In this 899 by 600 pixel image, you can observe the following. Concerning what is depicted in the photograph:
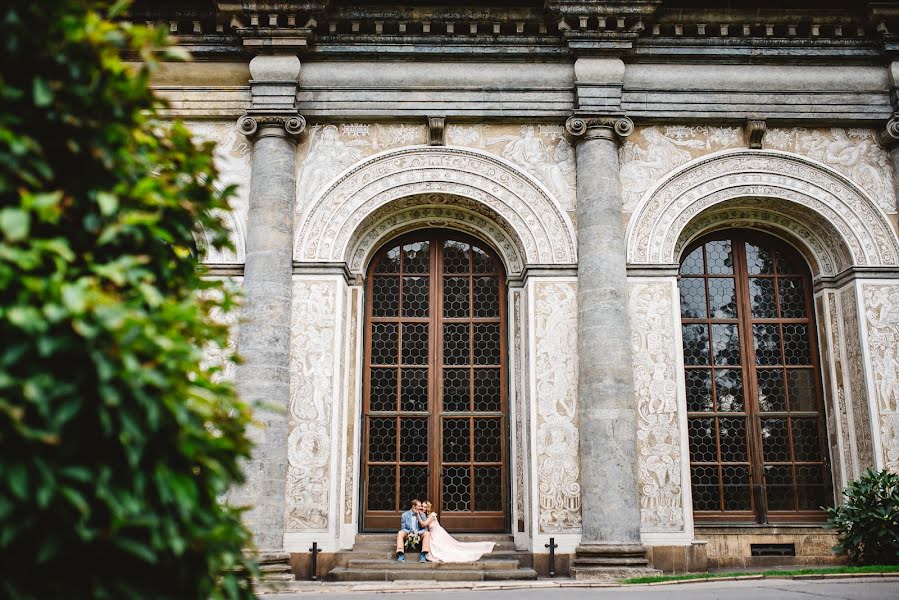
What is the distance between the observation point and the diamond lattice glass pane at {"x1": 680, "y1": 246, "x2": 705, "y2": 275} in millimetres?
13273

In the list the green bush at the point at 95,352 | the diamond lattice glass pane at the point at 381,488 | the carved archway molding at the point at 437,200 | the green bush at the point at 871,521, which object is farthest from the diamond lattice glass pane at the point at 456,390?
the green bush at the point at 95,352

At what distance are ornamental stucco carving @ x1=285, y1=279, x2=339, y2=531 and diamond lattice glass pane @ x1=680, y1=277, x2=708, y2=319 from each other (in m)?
5.73

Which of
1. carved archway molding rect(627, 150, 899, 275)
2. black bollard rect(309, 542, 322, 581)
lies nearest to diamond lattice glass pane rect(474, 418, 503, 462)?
black bollard rect(309, 542, 322, 581)

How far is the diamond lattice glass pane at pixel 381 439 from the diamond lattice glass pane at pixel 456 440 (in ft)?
2.72

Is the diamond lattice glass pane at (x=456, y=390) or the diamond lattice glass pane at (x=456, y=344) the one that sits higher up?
the diamond lattice glass pane at (x=456, y=344)

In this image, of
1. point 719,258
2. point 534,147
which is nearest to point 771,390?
point 719,258

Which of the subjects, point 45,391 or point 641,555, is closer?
point 45,391

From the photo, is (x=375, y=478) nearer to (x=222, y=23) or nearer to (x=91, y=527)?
(x=222, y=23)

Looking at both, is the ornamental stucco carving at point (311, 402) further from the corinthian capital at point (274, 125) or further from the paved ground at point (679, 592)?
the corinthian capital at point (274, 125)

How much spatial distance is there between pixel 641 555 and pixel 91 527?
29.6 ft

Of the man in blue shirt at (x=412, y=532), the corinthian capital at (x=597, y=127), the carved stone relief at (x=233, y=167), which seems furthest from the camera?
the corinthian capital at (x=597, y=127)

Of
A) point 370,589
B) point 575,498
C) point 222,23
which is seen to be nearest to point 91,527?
point 370,589

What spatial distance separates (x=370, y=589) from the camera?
9.54 metres

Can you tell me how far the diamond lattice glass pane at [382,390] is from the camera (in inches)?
500
